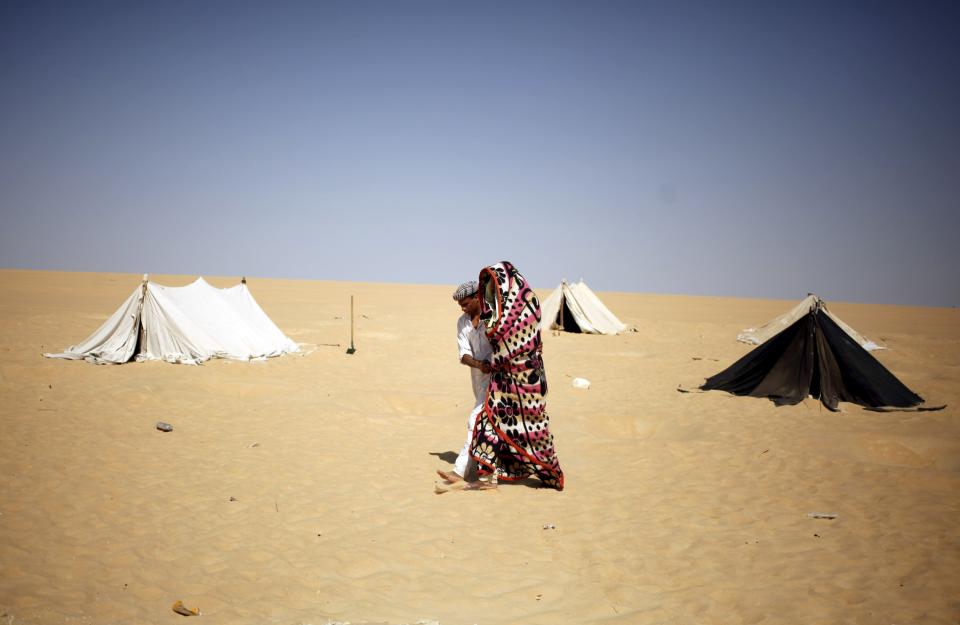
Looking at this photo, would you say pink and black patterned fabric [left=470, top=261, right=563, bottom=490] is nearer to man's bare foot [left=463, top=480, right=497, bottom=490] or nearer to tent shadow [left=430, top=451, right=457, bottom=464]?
man's bare foot [left=463, top=480, right=497, bottom=490]

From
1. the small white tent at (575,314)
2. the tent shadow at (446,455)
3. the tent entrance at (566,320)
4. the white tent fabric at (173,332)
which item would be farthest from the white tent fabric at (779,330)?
the white tent fabric at (173,332)

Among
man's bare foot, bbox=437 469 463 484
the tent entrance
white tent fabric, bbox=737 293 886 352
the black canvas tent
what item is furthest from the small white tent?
man's bare foot, bbox=437 469 463 484

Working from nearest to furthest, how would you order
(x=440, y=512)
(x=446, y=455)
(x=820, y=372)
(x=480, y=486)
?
(x=440, y=512) → (x=480, y=486) → (x=446, y=455) → (x=820, y=372)

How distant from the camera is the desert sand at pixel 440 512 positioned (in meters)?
3.31

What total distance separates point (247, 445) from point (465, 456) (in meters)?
2.87

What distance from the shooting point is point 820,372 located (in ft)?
30.3

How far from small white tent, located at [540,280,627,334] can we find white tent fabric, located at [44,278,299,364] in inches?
398

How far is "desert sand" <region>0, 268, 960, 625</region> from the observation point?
3.31m

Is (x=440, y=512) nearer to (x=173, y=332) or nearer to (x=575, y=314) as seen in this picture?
(x=173, y=332)

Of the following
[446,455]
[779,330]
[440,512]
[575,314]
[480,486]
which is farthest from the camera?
[575,314]

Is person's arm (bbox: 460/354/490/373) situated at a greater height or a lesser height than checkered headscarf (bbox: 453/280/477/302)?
lesser

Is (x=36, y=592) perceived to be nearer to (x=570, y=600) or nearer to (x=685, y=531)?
(x=570, y=600)

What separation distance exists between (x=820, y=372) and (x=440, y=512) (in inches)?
297

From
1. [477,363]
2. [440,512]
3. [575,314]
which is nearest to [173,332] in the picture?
[477,363]
